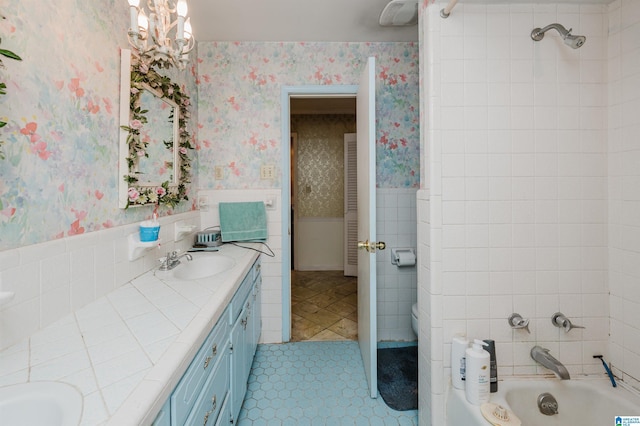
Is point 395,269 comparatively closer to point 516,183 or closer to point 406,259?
point 406,259

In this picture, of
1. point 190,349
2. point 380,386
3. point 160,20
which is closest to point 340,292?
point 380,386

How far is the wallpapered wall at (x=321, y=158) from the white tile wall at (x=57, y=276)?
3093mm

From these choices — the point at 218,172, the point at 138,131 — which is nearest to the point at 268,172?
the point at 218,172

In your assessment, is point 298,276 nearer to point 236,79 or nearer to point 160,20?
point 236,79

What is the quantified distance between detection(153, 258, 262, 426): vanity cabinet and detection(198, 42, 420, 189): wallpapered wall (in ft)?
3.16

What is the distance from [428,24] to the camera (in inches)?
48.8

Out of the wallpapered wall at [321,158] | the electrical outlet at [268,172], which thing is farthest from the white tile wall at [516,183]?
the wallpapered wall at [321,158]

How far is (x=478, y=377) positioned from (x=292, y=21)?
2.32 metres

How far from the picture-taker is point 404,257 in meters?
2.17

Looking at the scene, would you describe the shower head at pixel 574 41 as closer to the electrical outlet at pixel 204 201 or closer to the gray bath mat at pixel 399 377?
the gray bath mat at pixel 399 377

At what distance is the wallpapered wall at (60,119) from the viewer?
82cm

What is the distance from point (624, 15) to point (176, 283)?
2271 millimetres

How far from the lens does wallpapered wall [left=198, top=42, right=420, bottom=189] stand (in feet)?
7.26

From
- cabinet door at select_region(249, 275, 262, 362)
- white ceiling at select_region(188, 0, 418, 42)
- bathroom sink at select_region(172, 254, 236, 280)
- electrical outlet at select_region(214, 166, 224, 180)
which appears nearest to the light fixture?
white ceiling at select_region(188, 0, 418, 42)
